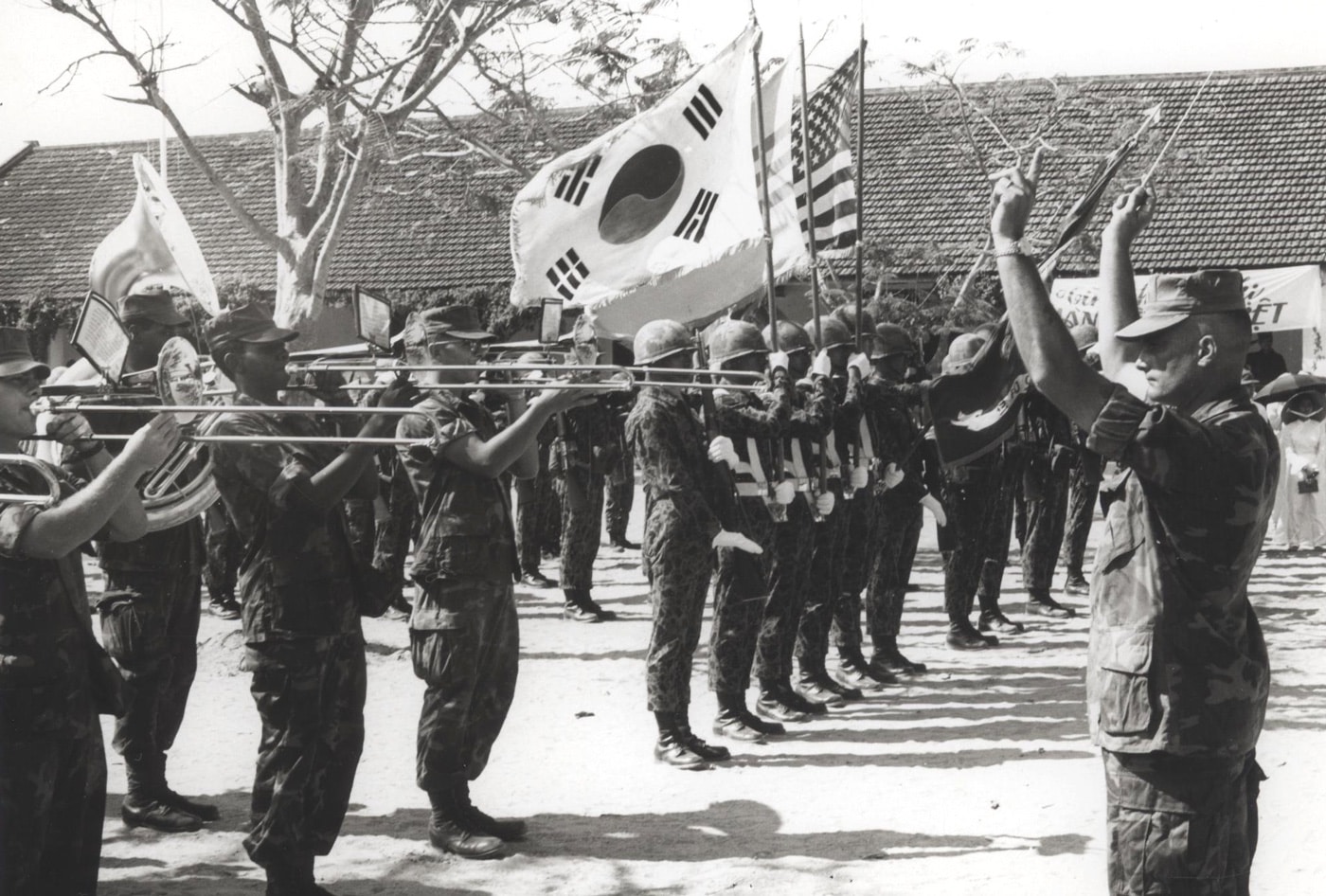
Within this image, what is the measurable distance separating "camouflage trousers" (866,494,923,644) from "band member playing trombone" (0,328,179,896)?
19.7 feet

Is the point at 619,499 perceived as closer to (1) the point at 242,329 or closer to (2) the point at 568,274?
(2) the point at 568,274

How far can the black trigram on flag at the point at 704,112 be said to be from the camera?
8555 millimetres

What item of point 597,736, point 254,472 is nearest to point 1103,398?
point 254,472

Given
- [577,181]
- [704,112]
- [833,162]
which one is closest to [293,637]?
[577,181]

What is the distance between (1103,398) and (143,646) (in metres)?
4.54

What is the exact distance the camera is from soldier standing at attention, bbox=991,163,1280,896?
148 inches

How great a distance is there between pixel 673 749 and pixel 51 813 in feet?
11.6

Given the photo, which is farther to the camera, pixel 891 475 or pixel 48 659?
pixel 891 475

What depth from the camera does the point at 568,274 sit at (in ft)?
26.5

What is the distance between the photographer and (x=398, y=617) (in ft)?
39.3

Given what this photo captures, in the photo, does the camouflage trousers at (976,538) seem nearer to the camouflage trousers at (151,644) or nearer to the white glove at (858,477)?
the white glove at (858,477)

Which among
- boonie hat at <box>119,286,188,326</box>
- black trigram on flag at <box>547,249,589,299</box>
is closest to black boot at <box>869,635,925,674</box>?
black trigram on flag at <box>547,249,589,299</box>

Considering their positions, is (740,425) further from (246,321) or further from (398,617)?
(398,617)

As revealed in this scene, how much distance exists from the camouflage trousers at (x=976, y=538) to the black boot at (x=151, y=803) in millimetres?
5859
